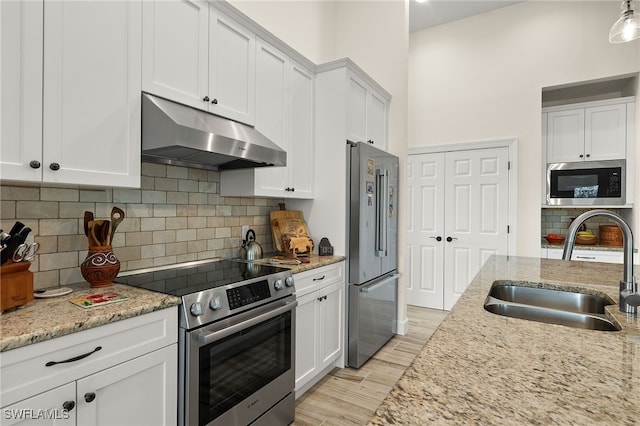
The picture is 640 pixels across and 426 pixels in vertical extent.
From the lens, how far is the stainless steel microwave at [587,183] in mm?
3822

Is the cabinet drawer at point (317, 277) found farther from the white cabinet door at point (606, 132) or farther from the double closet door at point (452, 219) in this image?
the white cabinet door at point (606, 132)

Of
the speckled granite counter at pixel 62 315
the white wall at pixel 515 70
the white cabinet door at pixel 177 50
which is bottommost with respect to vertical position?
the speckled granite counter at pixel 62 315

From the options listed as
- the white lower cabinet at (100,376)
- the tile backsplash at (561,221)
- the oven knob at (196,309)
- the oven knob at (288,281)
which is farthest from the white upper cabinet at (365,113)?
the tile backsplash at (561,221)

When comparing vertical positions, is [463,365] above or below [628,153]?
below

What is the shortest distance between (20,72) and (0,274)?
2.42 ft

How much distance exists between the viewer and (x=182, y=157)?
6.59ft

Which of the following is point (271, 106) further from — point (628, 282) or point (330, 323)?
point (628, 282)

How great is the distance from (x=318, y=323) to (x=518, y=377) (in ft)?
6.18

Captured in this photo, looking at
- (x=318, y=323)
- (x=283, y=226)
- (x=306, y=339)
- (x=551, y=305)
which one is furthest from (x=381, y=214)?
(x=551, y=305)

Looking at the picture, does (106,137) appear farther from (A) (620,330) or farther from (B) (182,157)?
(A) (620,330)

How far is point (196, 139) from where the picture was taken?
1.70 metres

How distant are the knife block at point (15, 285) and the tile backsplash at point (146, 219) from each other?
0.34 meters

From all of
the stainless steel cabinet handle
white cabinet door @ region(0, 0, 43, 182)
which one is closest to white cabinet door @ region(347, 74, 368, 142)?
white cabinet door @ region(0, 0, 43, 182)

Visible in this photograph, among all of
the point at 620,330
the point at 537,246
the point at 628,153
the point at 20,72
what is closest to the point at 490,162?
the point at 537,246
